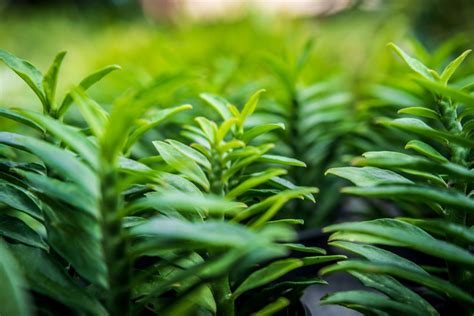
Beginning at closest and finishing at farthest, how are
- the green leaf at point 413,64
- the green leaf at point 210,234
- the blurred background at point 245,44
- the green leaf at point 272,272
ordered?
1. the green leaf at point 210,234
2. the green leaf at point 272,272
3. the green leaf at point 413,64
4. the blurred background at point 245,44

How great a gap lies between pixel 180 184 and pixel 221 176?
0.05 meters

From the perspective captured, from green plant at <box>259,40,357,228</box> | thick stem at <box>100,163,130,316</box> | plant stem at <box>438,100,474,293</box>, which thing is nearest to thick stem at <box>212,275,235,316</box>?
thick stem at <box>100,163,130,316</box>

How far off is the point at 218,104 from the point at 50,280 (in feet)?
0.89

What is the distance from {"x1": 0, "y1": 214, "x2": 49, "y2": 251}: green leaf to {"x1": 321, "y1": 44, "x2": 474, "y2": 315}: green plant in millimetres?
244

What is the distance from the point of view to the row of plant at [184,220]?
0.33 metres

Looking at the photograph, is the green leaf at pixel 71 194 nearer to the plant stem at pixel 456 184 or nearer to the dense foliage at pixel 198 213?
the dense foliage at pixel 198 213

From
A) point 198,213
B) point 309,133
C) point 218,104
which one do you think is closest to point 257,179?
point 198,213

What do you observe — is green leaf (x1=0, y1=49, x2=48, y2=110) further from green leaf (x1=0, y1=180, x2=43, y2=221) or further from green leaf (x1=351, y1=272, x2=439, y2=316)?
green leaf (x1=351, y1=272, x2=439, y2=316)

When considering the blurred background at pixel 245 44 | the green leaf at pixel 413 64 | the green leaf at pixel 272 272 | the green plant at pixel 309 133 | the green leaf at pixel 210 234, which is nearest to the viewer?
the green leaf at pixel 210 234

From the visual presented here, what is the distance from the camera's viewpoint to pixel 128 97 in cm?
35

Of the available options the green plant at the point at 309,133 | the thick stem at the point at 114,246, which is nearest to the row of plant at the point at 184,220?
the thick stem at the point at 114,246

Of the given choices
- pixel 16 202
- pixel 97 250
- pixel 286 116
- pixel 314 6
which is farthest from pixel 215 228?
pixel 314 6

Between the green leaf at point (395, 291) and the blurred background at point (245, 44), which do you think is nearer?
the green leaf at point (395, 291)

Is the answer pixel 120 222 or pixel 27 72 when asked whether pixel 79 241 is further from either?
pixel 27 72
